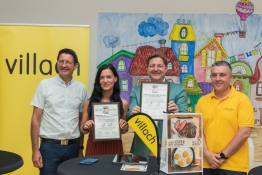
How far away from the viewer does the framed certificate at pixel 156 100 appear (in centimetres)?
279

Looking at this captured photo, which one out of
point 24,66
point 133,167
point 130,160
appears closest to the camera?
point 133,167

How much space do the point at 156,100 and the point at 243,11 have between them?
206cm

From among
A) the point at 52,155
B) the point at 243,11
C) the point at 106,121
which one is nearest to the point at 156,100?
the point at 106,121

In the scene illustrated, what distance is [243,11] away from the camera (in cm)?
414

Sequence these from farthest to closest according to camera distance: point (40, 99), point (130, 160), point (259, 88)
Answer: point (259, 88) < point (40, 99) < point (130, 160)

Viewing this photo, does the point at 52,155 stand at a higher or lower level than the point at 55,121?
lower

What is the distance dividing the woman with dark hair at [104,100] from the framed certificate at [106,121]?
0.04 m

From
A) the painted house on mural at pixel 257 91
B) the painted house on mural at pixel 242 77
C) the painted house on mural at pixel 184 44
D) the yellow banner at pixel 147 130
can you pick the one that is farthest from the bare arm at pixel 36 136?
the painted house on mural at pixel 257 91

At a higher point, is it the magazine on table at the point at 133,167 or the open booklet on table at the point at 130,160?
the open booklet on table at the point at 130,160

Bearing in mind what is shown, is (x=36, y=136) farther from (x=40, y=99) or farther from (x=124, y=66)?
(x=124, y=66)

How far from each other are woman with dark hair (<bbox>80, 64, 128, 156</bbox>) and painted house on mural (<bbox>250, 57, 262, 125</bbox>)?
73.7 inches

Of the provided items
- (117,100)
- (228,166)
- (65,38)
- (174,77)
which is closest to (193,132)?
(228,166)

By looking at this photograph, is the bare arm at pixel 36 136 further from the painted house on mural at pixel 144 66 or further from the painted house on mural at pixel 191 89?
the painted house on mural at pixel 191 89

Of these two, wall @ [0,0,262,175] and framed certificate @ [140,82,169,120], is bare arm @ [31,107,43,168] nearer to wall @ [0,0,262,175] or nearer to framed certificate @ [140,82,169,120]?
framed certificate @ [140,82,169,120]
